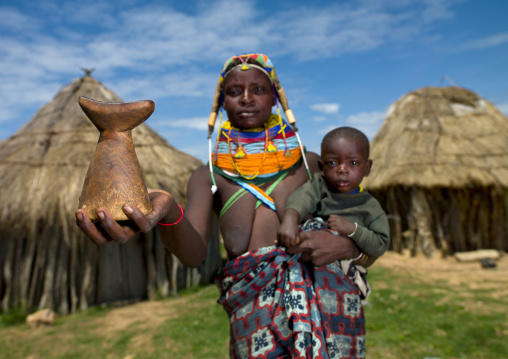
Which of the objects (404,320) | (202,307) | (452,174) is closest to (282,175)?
(404,320)

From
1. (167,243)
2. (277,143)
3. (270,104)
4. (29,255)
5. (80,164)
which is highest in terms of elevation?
(80,164)

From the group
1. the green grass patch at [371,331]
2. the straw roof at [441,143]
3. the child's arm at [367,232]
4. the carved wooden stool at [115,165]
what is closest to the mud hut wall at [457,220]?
the straw roof at [441,143]

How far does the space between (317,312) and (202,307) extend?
5668mm

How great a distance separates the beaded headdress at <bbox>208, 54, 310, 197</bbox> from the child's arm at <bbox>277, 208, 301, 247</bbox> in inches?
13.0

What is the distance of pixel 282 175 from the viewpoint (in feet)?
6.63

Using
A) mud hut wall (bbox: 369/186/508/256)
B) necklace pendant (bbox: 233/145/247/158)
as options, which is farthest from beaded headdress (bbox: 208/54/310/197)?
mud hut wall (bbox: 369/186/508/256)

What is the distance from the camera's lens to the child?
1.83 m

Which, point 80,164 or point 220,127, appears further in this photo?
point 80,164

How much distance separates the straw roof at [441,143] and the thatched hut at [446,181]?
0.07 ft

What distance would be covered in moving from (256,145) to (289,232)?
0.53 m

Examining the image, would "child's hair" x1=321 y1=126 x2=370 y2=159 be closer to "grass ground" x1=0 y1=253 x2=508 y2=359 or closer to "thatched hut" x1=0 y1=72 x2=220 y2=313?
"grass ground" x1=0 y1=253 x2=508 y2=359

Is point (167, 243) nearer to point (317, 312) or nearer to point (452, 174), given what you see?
point (317, 312)

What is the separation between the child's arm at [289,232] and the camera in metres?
1.66

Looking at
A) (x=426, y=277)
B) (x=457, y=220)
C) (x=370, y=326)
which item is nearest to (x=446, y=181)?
(x=457, y=220)
